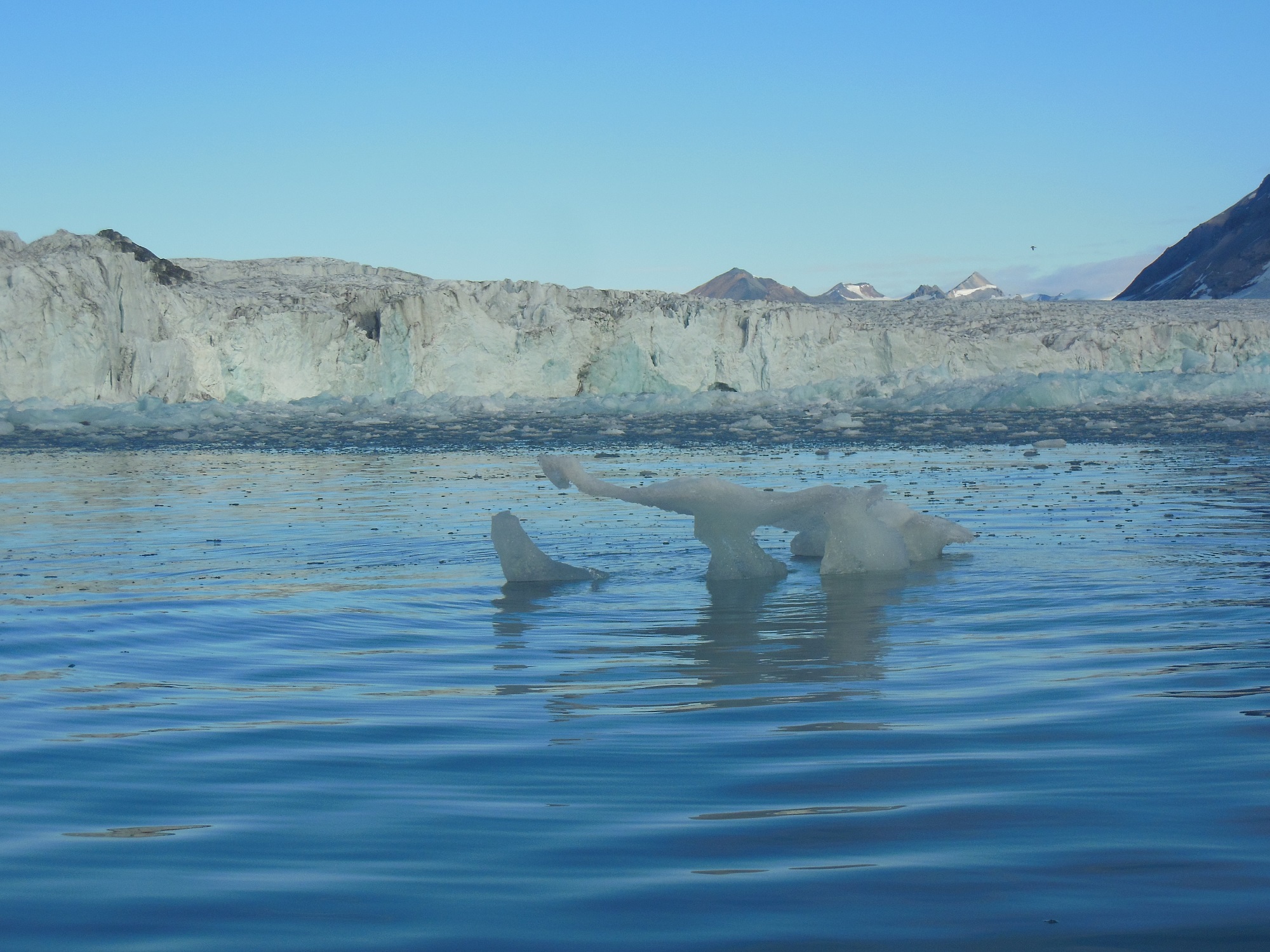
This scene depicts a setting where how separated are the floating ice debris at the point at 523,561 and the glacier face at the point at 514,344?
2023 centimetres

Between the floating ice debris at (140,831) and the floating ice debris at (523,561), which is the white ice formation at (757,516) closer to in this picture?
the floating ice debris at (523,561)

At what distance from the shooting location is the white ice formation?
6.01 metres

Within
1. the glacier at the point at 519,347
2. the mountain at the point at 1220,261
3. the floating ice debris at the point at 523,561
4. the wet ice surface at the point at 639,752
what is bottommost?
the wet ice surface at the point at 639,752

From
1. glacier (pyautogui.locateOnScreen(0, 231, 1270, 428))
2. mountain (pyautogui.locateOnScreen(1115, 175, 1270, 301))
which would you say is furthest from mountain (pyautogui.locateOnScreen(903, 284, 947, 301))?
glacier (pyautogui.locateOnScreen(0, 231, 1270, 428))

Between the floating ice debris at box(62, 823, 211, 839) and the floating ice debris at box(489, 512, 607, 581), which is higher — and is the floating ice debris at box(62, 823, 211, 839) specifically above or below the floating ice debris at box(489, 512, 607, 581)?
below

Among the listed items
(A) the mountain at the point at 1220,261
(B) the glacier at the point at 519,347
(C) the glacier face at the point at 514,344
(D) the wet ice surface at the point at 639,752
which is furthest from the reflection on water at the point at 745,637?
(A) the mountain at the point at 1220,261

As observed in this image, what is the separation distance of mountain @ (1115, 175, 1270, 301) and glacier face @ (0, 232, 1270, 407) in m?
49.4

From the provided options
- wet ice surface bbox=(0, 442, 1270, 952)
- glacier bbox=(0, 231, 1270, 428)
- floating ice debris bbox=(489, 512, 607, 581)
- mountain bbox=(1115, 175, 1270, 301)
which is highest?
mountain bbox=(1115, 175, 1270, 301)

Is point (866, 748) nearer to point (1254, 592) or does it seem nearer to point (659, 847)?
point (659, 847)

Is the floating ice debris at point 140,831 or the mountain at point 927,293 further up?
the mountain at point 927,293

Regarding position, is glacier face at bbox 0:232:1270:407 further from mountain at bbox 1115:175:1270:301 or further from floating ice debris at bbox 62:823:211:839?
mountain at bbox 1115:175:1270:301

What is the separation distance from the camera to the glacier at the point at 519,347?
26.8 meters

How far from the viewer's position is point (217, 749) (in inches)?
124

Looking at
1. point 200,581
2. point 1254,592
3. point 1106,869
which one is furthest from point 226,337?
point 1106,869
